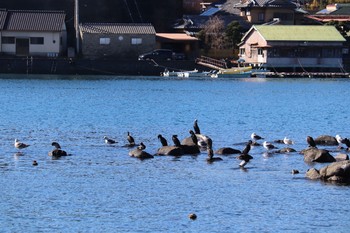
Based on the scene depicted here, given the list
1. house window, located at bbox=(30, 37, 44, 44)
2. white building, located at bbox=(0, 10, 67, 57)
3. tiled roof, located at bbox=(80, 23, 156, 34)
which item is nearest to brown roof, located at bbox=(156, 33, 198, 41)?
tiled roof, located at bbox=(80, 23, 156, 34)

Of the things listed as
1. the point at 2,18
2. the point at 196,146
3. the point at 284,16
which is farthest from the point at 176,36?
the point at 196,146

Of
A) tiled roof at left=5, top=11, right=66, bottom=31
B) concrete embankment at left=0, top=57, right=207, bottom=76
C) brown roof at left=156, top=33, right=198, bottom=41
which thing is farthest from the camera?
brown roof at left=156, top=33, right=198, bottom=41

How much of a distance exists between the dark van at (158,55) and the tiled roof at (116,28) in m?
1.93

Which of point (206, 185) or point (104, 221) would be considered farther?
point (206, 185)

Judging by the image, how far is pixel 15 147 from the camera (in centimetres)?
3112

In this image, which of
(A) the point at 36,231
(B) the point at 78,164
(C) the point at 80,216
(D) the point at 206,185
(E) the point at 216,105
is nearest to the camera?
(A) the point at 36,231

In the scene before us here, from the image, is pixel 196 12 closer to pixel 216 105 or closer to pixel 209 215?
pixel 216 105

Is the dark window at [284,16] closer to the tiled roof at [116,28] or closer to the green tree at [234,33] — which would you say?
the green tree at [234,33]

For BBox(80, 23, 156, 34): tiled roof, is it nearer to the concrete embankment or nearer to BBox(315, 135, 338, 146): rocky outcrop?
the concrete embankment

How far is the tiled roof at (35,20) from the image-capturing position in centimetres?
7719

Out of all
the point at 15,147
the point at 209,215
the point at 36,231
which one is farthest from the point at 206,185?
the point at 15,147

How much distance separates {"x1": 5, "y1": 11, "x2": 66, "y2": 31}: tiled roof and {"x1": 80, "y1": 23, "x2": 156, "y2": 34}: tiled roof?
7.22ft

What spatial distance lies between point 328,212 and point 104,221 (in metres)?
5.15

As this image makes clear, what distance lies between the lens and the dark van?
7800cm
